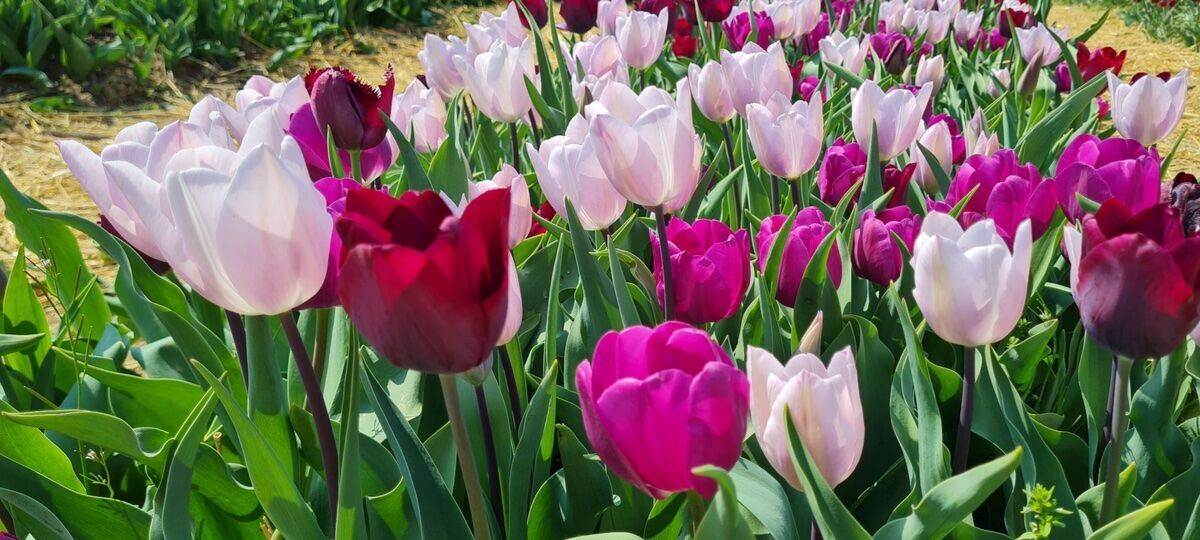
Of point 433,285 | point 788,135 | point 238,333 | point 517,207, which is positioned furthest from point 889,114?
point 433,285

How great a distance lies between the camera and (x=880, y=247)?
3.43ft

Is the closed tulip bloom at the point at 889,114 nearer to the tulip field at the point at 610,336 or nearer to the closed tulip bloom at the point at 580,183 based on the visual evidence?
the tulip field at the point at 610,336

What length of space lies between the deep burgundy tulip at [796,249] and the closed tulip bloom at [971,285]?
10.2 inches

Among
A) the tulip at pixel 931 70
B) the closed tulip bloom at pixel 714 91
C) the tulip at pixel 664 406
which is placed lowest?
the tulip at pixel 931 70

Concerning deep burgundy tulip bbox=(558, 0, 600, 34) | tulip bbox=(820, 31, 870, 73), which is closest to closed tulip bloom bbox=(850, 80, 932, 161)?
tulip bbox=(820, 31, 870, 73)

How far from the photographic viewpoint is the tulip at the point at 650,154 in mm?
985

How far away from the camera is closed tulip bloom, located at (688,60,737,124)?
5.19 feet

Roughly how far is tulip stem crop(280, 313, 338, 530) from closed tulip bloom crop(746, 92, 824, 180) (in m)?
0.77

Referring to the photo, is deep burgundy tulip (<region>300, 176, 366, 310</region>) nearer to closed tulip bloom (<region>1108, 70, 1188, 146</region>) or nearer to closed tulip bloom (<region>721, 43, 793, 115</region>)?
closed tulip bloom (<region>721, 43, 793, 115</region>)

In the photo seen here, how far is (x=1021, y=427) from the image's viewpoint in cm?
88

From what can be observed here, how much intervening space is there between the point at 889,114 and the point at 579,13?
51.8 inches

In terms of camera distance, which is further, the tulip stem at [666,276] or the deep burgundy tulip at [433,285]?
the tulip stem at [666,276]

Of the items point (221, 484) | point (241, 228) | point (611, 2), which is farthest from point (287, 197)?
point (611, 2)

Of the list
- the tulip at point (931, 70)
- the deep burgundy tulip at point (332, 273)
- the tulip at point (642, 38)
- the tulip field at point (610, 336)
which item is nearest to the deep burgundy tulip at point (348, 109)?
the tulip field at point (610, 336)
